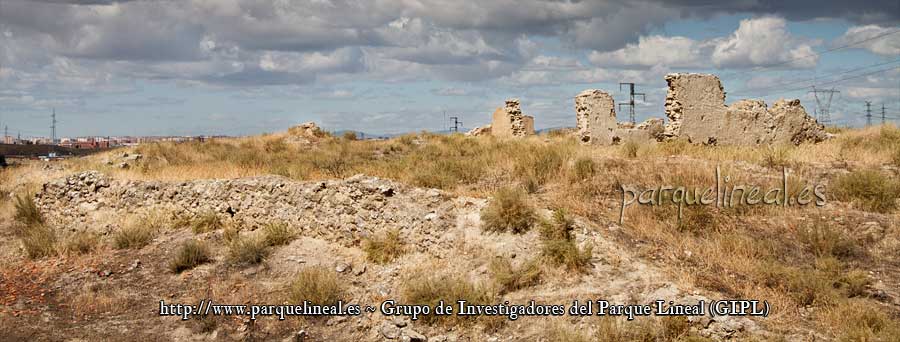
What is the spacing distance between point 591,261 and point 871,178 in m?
5.77

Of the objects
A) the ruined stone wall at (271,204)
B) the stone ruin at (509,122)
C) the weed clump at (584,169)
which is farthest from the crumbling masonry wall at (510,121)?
the ruined stone wall at (271,204)

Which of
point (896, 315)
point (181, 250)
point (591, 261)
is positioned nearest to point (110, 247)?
point (181, 250)

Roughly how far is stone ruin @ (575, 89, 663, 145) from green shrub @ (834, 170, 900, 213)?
8.07 meters

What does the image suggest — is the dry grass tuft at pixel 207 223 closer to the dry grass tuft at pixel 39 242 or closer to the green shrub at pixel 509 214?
the dry grass tuft at pixel 39 242

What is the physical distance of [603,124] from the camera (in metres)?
19.4

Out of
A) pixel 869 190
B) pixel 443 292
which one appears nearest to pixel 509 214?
pixel 443 292

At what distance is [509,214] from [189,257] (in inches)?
250

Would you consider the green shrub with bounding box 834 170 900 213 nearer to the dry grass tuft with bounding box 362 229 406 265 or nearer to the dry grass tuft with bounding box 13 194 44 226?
the dry grass tuft with bounding box 362 229 406 265

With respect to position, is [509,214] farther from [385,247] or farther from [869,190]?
[869,190]

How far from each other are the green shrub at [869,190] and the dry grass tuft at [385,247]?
7827mm

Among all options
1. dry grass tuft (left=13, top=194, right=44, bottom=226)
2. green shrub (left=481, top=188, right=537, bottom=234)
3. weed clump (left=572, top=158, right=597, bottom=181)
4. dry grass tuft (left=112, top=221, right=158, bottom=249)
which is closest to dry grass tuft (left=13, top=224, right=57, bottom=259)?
dry grass tuft (left=13, top=194, right=44, bottom=226)

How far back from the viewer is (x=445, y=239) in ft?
34.0

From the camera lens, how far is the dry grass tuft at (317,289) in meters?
9.77

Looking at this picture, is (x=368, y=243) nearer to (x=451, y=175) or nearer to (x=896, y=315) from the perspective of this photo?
(x=451, y=175)
